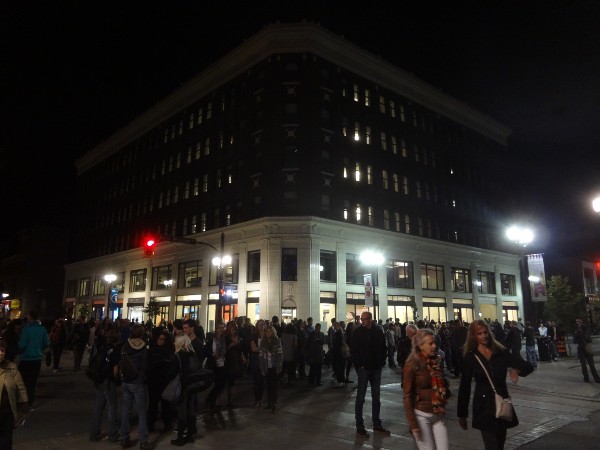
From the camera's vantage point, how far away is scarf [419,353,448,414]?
510 centimetres

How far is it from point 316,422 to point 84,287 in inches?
2444

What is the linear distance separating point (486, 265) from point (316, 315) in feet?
91.0

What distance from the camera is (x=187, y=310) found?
44.2 m

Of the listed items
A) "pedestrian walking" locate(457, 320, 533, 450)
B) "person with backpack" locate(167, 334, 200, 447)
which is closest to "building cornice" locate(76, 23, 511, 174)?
"person with backpack" locate(167, 334, 200, 447)

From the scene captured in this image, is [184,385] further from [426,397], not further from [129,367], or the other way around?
[426,397]

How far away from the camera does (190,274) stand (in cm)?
4450

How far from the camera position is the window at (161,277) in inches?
1860

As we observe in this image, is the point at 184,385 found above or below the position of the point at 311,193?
below

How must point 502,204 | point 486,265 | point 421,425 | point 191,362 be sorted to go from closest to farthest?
point 421,425 → point 191,362 → point 486,265 → point 502,204

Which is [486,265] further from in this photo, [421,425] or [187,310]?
[421,425]

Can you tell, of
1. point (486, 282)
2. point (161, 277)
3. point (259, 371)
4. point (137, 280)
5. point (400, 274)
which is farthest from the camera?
point (486, 282)

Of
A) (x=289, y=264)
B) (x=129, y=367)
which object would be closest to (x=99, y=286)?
(x=289, y=264)

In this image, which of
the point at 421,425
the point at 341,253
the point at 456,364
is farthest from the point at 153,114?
the point at 421,425

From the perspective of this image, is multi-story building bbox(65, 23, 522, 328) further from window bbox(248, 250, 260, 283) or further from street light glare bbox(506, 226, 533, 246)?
street light glare bbox(506, 226, 533, 246)
